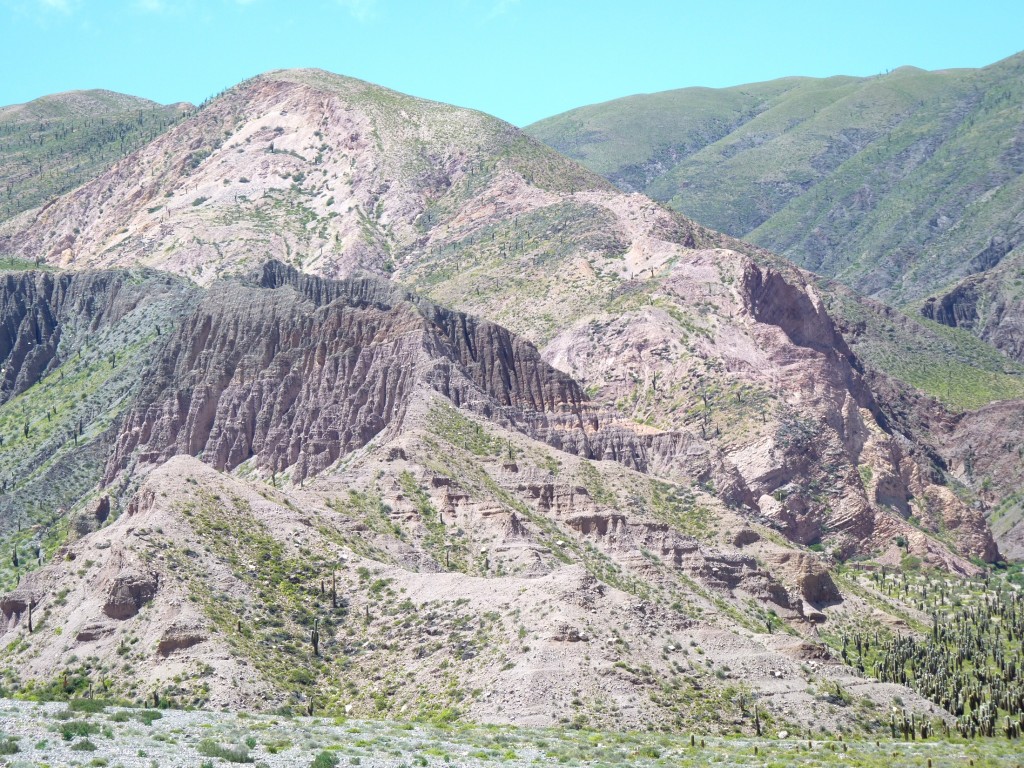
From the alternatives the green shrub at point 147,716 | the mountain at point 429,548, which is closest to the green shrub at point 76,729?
the green shrub at point 147,716

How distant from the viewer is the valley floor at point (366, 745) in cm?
6631

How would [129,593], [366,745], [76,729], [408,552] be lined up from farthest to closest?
[408,552] < [129,593] < [366,745] < [76,729]

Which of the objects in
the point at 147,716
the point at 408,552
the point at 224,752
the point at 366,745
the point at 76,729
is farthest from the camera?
the point at 408,552

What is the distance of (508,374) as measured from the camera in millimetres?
188375

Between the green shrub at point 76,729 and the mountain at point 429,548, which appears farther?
the mountain at point 429,548

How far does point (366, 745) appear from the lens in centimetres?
7575

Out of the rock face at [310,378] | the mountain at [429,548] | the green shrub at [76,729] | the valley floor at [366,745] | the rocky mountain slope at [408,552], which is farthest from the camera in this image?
the rock face at [310,378]

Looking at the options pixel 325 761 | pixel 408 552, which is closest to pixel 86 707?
pixel 325 761

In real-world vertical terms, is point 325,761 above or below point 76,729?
below

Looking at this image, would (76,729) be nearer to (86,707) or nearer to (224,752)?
(224,752)

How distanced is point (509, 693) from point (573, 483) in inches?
2297

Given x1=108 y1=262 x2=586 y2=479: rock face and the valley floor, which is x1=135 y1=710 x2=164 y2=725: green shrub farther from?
x1=108 y1=262 x2=586 y2=479: rock face

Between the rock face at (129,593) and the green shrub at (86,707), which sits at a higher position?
the rock face at (129,593)

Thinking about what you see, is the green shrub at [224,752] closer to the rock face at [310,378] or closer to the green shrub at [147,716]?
the green shrub at [147,716]
